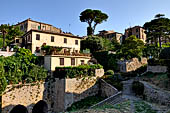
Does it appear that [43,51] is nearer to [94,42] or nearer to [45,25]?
[94,42]

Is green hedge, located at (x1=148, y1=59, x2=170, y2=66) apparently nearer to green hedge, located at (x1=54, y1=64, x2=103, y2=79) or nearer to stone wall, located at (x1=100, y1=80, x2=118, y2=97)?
stone wall, located at (x1=100, y1=80, x2=118, y2=97)

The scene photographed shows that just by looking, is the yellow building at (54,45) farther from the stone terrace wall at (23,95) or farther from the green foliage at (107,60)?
the stone terrace wall at (23,95)

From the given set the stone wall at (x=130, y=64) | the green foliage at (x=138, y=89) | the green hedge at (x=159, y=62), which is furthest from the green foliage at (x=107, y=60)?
the green foliage at (x=138, y=89)

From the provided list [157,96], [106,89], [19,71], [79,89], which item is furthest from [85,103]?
[19,71]

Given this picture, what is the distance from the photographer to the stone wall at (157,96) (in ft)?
46.9

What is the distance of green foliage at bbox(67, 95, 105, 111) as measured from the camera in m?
19.1

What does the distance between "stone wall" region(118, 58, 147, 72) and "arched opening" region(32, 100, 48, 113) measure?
55.6ft

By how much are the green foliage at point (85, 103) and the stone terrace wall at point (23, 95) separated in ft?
17.1

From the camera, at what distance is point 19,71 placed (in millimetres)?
19281

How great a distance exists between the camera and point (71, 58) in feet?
84.0

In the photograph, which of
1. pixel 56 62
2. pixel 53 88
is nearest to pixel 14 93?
pixel 53 88

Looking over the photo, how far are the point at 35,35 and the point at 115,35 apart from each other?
40584 mm

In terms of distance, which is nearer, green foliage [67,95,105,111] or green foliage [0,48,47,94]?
green foliage [0,48,47,94]

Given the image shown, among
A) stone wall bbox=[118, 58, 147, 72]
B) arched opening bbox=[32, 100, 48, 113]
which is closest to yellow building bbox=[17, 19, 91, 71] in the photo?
arched opening bbox=[32, 100, 48, 113]
